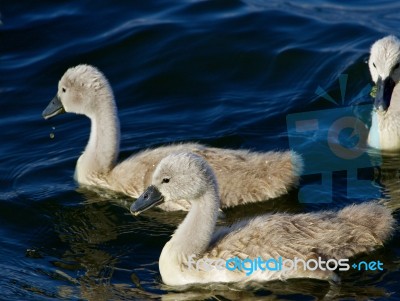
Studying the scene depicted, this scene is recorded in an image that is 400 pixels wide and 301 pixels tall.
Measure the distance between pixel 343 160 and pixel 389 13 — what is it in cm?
475

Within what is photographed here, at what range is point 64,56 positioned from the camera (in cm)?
1418

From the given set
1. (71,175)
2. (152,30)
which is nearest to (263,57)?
(152,30)

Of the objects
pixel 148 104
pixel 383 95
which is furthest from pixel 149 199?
pixel 148 104

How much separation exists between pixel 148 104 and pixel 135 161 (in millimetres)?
2494

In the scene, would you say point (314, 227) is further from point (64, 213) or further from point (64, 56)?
point (64, 56)

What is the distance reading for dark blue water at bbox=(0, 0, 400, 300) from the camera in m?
8.56

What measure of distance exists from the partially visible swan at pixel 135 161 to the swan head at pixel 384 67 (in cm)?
160

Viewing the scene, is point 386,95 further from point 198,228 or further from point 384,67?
point 198,228

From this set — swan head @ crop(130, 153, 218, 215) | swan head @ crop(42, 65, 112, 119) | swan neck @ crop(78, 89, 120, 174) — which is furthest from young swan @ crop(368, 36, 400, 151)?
swan head @ crop(130, 153, 218, 215)

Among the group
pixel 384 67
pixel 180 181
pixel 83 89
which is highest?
pixel 83 89

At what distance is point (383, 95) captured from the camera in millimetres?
10828

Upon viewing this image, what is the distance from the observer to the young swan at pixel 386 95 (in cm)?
1086

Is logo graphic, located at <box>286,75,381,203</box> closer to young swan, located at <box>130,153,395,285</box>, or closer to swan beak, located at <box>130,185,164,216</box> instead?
young swan, located at <box>130,153,395,285</box>

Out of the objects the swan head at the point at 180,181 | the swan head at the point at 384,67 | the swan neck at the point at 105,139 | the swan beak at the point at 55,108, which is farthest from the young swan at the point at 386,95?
the swan beak at the point at 55,108
